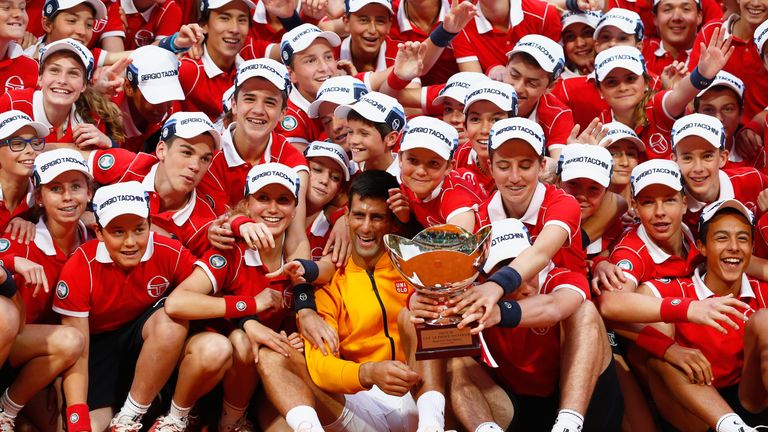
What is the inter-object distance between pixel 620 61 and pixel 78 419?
4525 mm

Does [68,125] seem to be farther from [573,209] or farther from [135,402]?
[573,209]

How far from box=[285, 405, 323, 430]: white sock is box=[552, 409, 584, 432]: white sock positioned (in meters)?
1.29

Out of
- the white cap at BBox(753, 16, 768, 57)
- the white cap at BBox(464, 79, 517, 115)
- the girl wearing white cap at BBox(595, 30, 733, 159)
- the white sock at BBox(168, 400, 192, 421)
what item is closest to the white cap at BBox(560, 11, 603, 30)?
the girl wearing white cap at BBox(595, 30, 733, 159)

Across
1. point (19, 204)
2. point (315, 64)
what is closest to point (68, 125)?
point (19, 204)

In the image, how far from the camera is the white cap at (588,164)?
298 inches

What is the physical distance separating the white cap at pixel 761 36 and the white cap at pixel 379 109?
8.91 ft

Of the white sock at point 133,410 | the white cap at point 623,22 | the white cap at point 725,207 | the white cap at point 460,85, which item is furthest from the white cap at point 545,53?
the white sock at point 133,410

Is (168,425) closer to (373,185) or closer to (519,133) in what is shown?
(373,185)

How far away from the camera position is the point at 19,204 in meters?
7.47

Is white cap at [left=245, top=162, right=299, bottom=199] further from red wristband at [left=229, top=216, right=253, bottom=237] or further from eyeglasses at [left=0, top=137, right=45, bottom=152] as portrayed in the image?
eyeglasses at [left=0, top=137, right=45, bottom=152]

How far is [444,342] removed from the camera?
6375mm

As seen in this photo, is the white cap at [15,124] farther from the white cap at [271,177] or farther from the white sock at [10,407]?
the white sock at [10,407]

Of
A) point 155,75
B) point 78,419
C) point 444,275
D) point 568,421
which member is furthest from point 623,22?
point 78,419

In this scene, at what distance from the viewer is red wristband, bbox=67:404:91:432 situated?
671cm
